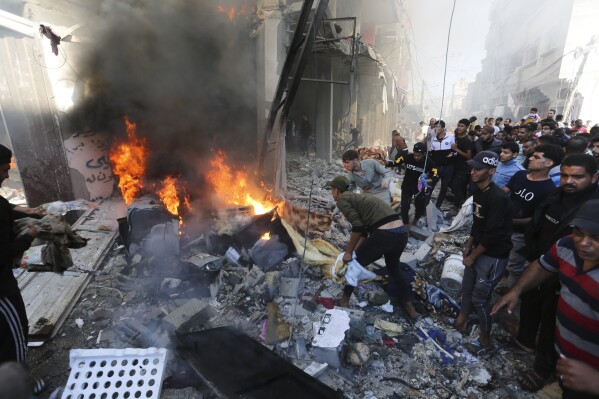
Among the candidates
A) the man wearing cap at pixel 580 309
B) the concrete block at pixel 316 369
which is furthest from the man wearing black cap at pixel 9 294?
the man wearing cap at pixel 580 309

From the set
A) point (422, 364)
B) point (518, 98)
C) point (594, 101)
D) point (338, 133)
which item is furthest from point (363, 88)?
point (422, 364)

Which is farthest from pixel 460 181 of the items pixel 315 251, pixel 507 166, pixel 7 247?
pixel 7 247

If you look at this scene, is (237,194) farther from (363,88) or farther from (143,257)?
(363,88)

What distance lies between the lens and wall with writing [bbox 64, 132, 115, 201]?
735cm

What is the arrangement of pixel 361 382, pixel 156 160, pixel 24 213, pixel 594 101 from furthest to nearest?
pixel 594 101
pixel 156 160
pixel 361 382
pixel 24 213

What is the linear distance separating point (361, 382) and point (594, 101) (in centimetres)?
2445

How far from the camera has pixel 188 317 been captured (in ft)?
12.4

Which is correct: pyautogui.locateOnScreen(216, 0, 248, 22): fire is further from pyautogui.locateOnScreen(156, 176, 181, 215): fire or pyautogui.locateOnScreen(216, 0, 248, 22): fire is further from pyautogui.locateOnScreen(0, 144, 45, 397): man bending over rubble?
pyautogui.locateOnScreen(0, 144, 45, 397): man bending over rubble

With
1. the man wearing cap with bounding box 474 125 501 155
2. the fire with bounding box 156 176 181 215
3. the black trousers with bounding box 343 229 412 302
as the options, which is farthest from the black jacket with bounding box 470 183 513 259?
the fire with bounding box 156 176 181 215

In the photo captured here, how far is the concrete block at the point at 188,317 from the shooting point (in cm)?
364

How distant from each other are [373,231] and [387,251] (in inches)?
12.0

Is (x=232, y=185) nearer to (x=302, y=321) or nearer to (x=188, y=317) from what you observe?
(x=188, y=317)

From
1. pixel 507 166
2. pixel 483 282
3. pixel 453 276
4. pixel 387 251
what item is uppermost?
pixel 507 166

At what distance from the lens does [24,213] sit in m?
2.99
